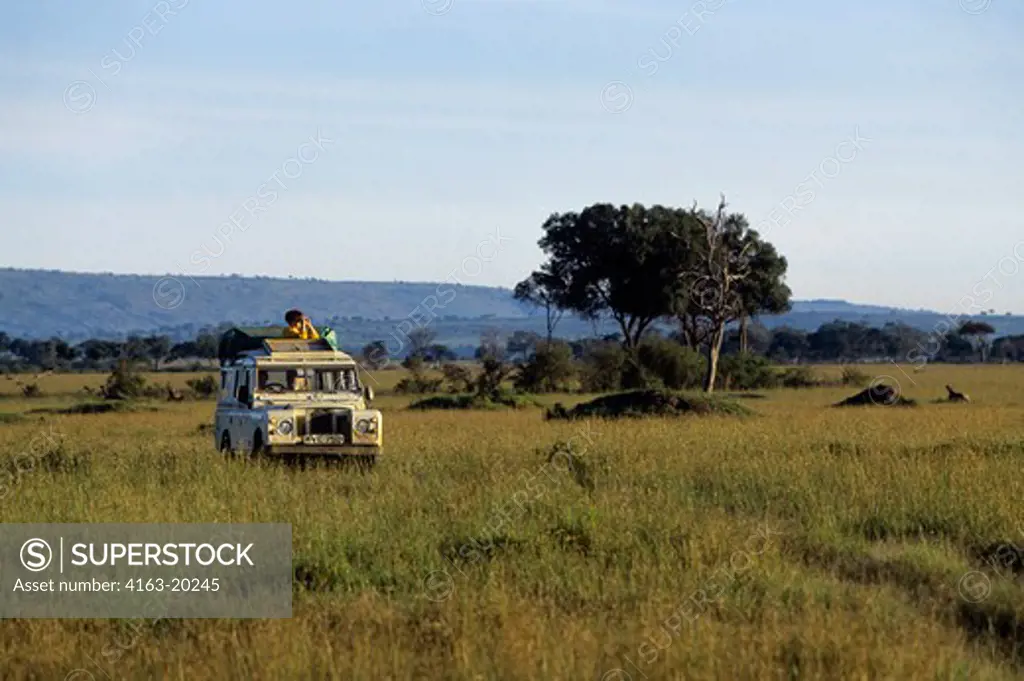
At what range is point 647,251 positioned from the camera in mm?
69688

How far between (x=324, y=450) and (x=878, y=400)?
27551 mm

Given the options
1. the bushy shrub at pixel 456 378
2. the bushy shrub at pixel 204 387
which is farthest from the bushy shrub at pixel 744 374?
the bushy shrub at pixel 204 387

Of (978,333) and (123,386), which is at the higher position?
(978,333)

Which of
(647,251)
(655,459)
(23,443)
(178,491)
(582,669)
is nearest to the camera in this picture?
(582,669)

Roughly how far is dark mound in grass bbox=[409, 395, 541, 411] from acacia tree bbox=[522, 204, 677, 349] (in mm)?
20410

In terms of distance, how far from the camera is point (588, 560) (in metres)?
12.8

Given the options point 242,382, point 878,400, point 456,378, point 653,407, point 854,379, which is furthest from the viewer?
point 854,379

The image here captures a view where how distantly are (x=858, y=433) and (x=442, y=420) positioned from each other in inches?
478

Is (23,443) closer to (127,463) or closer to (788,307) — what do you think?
(127,463)

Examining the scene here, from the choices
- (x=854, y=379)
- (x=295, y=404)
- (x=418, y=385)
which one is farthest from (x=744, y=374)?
(x=295, y=404)

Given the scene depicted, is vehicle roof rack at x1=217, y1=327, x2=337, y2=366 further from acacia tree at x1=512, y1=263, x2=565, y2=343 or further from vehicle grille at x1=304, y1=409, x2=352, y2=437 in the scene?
acacia tree at x1=512, y1=263, x2=565, y2=343

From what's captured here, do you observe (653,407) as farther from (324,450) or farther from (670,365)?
(670,365)

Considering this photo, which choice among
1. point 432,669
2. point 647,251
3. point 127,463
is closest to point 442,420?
point 127,463

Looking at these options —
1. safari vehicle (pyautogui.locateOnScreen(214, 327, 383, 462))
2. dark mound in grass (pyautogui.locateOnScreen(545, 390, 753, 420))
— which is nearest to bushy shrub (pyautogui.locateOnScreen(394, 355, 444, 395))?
dark mound in grass (pyautogui.locateOnScreen(545, 390, 753, 420))
